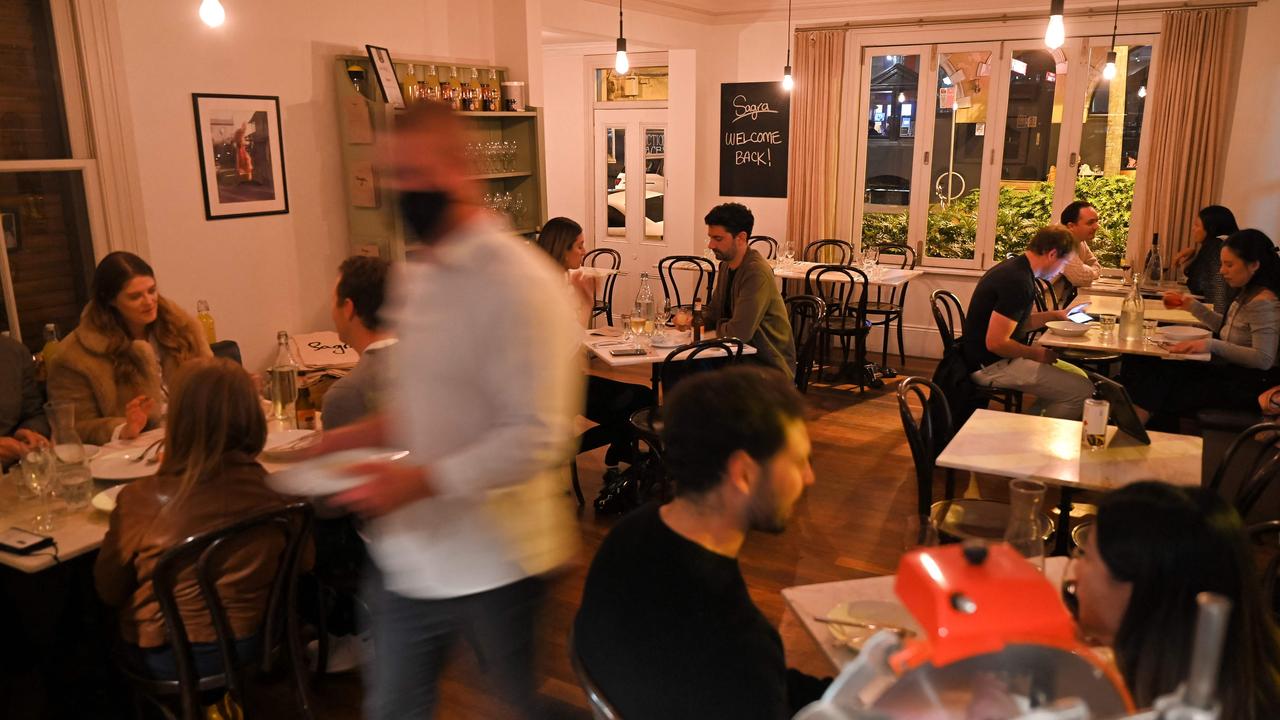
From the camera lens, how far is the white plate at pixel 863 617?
1.87m

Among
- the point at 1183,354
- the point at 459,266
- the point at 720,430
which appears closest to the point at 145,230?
the point at 459,266

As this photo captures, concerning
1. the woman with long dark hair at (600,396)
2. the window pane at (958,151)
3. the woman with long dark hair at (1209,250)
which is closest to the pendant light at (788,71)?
the window pane at (958,151)

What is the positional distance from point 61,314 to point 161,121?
1015 millimetres

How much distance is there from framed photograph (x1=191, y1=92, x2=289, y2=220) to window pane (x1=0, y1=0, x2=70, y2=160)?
622 mm

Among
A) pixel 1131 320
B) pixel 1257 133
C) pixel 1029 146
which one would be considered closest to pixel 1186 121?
pixel 1257 133

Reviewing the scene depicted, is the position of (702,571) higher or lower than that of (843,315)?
higher

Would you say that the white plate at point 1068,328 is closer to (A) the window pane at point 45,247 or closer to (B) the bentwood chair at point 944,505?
(B) the bentwood chair at point 944,505

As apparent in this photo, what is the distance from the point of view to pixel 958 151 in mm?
7613

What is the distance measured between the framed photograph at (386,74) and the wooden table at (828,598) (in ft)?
13.1

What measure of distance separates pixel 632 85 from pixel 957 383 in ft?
17.3

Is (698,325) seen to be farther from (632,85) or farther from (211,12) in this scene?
(632,85)

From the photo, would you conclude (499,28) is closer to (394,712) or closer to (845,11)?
(845,11)

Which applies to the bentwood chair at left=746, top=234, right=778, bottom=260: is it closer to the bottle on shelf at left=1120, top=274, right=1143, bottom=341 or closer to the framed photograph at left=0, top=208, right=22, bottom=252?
the bottle on shelf at left=1120, top=274, right=1143, bottom=341

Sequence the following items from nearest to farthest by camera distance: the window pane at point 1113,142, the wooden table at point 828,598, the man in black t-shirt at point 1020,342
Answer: the wooden table at point 828,598 < the man in black t-shirt at point 1020,342 < the window pane at point 1113,142
